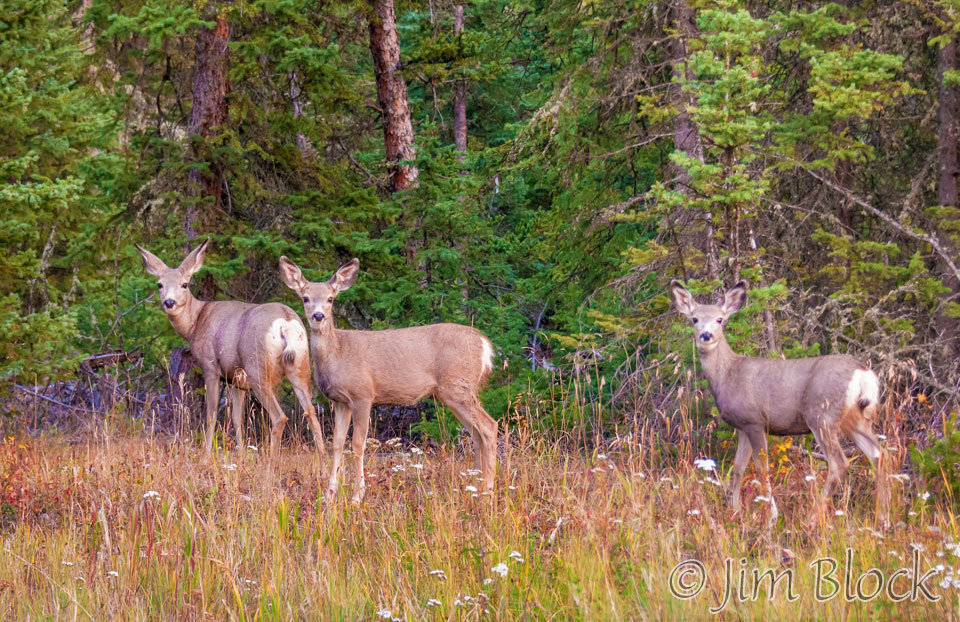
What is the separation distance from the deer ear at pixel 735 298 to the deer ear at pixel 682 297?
315mm

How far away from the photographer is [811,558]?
4.98 m

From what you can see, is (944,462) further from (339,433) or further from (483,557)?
(339,433)

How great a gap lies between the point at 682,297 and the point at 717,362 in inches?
24.9

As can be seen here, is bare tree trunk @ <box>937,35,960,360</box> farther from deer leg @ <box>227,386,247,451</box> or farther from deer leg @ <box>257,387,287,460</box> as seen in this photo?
deer leg @ <box>227,386,247,451</box>

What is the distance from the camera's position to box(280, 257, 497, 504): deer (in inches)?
352

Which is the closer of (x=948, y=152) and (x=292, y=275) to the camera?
(x=292, y=275)

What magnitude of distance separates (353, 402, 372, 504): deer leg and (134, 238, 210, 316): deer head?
305 centimetres

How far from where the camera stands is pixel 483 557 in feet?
17.0

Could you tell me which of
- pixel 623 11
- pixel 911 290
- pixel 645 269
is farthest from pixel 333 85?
pixel 911 290

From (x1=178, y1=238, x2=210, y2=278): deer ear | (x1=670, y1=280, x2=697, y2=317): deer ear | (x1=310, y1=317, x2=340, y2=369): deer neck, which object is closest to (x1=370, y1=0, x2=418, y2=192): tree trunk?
(x1=178, y1=238, x2=210, y2=278): deer ear

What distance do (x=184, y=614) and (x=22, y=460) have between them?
4586 millimetres

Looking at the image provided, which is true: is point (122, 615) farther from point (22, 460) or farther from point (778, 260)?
point (778, 260)

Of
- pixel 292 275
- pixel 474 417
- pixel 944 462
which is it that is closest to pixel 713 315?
pixel 944 462

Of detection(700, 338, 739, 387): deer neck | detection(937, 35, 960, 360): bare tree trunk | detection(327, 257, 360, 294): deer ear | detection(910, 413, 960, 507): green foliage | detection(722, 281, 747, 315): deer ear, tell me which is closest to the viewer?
detection(910, 413, 960, 507): green foliage
